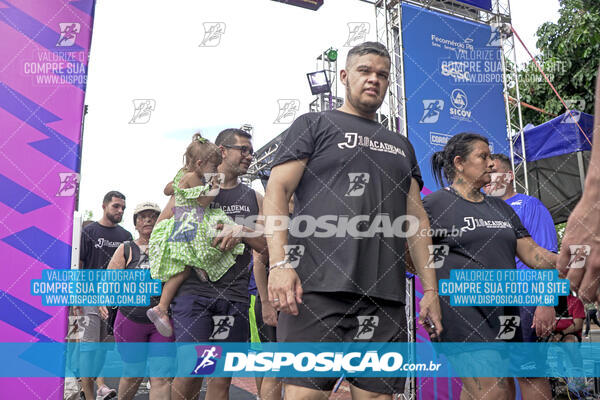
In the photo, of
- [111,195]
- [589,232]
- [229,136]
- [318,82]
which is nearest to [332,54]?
[318,82]

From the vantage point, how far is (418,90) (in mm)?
5223

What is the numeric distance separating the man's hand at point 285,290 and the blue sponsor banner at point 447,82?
333cm

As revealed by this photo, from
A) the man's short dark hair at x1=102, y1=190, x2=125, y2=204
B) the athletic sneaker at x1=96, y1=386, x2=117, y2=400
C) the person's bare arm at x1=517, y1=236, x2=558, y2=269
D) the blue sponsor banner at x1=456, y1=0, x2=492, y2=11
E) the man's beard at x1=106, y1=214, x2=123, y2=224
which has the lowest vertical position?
the athletic sneaker at x1=96, y1=386, x2=117, y2=400

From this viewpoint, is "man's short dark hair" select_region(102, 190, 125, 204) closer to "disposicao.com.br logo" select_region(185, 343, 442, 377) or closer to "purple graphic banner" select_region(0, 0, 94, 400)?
"purple graphic banner" select_region(0, 0, 94, 400)

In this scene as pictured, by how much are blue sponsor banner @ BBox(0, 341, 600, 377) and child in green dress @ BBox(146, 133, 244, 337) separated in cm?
36

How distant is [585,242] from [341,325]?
1053 mm

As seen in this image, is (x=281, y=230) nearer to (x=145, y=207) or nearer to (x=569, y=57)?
(x=145, y=207)

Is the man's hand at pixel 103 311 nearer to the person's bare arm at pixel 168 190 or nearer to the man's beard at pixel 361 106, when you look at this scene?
the person's bare arm at pixel 168 190

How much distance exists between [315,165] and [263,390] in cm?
193

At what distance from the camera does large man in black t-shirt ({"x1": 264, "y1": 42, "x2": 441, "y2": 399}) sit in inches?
75.8

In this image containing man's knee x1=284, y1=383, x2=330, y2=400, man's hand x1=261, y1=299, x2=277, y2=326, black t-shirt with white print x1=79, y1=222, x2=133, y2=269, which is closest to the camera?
man's knee x1=284, y1=383, x2=330, y2=400

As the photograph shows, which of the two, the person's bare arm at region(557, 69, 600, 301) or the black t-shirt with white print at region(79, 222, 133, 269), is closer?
the person's bare arm at region(557, 69, 600, 301)

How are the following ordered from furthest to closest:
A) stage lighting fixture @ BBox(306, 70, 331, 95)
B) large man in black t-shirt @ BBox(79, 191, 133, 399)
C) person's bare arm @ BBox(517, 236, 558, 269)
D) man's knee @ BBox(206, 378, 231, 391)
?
stage lighting fixture @ BBox(306, 70, 331, 95) < large man in black t-shirt @ BBox(79, 191, 133, 399) < person's bare arm @ BBox(517, 236, 558, 269) < man's knee @ BBox(206, 378, 231, 391)

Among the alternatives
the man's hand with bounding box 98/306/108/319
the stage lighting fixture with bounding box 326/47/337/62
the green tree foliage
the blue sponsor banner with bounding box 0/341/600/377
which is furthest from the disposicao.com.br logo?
the green tree foliage
